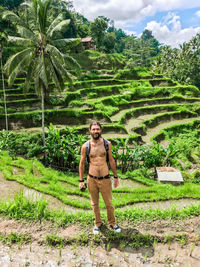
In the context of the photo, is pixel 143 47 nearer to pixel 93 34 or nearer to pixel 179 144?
pixel 93 34

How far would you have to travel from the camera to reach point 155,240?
3.21 meters

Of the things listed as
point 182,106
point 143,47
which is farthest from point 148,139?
point 143,47

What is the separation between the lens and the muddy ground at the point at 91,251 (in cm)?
286

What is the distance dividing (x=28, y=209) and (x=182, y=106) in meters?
19.7

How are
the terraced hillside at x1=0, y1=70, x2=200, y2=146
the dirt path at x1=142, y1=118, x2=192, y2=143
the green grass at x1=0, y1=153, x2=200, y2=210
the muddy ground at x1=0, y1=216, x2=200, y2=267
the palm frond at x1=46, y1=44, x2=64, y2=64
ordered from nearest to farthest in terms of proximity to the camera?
1. the muddy ground at x1=0, y1=216, x2=200, y2=267
2. the green grass at x1=0, y1=153, x2=200, y2=210
3. the palm frond at x1=46, y1=44, x2=64, y2=64
4. the dirt path at x1=142, y1=118, x2=192, y2=143
5. the terraced hillside at x1=0, y1=70, x2=200, y2=146

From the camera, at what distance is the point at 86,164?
9.21 metres

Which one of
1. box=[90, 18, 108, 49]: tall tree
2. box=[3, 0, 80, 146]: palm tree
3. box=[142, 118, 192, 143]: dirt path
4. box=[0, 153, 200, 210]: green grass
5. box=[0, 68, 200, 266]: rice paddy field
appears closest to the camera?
box=[0, 68, 200, 266]: rice paddy field

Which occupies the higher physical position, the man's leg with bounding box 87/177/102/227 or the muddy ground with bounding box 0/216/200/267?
the man's leg with bounding box 87/177/102/227

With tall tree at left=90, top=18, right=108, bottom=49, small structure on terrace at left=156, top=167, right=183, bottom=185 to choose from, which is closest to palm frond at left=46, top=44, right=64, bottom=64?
small structure on terrace at left=156, top=167, right=183, bottom=185

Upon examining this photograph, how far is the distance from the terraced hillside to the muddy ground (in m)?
10.1

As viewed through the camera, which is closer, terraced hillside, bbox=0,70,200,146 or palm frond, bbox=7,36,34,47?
palm frond, bbox=7,36,34,47

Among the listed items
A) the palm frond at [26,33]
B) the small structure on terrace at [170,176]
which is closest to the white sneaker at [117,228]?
the small structure on terrace at [170,176]

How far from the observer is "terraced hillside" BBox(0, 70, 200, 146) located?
15.2m

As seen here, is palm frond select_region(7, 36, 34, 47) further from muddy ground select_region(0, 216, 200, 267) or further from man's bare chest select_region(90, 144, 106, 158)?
muddy ground select_region(0, 216, 200, 267)
